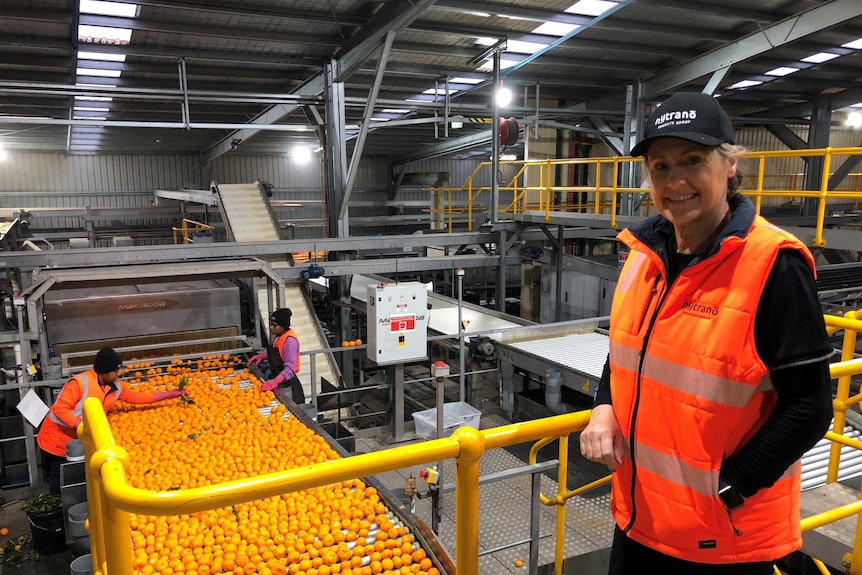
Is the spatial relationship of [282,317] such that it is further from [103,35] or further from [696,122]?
[103,35]

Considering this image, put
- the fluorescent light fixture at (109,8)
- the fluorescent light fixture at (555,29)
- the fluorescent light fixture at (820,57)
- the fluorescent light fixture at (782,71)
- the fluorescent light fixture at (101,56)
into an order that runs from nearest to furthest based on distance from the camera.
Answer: the fluorescent light fixture at (109,8)
the fluorescent light fixture at (101,56)
the fluorescent light fixture at (555,29)
the fluorescent light fixture at (820,57)
the fluorescent light fixture at (782,71)

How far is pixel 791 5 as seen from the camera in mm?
10477

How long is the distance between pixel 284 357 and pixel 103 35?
6.66 metres

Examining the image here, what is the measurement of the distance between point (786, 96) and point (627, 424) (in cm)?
1967

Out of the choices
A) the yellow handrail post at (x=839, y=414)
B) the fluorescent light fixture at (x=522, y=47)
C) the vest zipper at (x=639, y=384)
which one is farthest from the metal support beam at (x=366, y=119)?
the vest zipper at (x=639, y=384)

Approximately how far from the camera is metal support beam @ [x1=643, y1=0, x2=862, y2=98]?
9789 mm

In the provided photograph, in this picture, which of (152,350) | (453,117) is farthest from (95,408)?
(453,117)

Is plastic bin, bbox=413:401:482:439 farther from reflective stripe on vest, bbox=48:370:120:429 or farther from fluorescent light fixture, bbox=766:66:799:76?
fluorescent light fixture, bbox=766:66:799:76

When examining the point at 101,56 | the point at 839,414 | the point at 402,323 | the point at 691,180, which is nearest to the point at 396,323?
the point at 402,323

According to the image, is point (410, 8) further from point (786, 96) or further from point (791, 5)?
point (786, 96)

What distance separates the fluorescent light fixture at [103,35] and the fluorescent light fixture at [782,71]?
14.1m

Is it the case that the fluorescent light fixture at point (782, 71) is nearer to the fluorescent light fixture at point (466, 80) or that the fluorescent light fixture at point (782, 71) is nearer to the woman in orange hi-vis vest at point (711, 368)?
the fluorescent light fixture at point (466, 80)

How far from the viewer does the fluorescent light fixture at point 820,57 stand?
1334 centimetres

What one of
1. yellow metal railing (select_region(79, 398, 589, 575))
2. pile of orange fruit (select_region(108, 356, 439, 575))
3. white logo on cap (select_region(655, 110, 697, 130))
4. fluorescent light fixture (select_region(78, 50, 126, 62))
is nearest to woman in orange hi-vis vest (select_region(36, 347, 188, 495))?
pile of orange fruit (select_region(108, 356, 439, 575))
